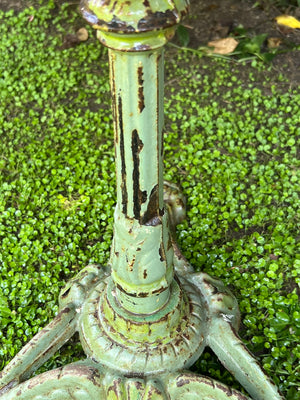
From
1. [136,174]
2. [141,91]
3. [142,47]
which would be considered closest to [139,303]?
[136,174]

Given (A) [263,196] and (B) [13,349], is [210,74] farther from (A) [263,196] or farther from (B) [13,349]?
(B) [13,349]

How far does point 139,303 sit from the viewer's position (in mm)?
1823

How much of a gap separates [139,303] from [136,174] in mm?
491

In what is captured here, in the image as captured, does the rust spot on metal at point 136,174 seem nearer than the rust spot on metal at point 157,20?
No

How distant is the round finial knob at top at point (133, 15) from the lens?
1276mm

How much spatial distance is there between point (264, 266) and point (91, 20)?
154cm

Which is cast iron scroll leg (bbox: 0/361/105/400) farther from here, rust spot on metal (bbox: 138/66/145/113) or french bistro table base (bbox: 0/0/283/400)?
rust spot on metal (bbox: 138/66/145/113)

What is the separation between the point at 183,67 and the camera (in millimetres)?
3471

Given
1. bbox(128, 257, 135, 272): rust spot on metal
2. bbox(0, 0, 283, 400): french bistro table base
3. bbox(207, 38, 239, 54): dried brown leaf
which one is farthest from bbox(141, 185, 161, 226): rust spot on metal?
bbox(207, 38, 239, 54): dried brown leaf

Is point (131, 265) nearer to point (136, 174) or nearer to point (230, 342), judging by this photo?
point (136, 174)

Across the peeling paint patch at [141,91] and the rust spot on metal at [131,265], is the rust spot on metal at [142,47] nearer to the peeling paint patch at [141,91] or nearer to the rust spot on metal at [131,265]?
the peeling paint patch at [141,91]

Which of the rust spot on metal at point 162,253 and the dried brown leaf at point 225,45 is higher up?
the rust spot on metal at point 162,253

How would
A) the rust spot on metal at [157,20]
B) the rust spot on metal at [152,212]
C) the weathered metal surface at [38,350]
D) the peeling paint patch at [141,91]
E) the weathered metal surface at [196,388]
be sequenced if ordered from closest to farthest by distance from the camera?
the rust spot on metal at [157,20] < the peeling paint patch at [141,91] < the rust spot on metal at [152,212] < the weathered metal surface at [196,388] < the weathered metal surface at [38,350]

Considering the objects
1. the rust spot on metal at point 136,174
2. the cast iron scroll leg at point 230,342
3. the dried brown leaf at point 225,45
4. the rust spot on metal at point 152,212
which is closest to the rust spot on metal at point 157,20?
the rust spot on metal at point 136,174
